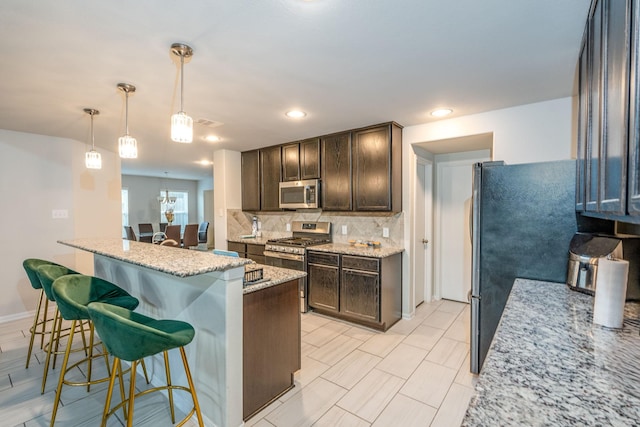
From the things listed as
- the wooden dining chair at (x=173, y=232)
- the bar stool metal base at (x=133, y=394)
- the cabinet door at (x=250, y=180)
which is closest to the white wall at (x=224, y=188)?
the cabinet door at (x=250, y=180)

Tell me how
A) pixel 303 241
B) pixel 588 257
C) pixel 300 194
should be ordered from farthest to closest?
pixel 303 241, pixel 300 194, pixel 588 257

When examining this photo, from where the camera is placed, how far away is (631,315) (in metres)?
1.30

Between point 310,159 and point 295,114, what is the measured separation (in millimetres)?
1046

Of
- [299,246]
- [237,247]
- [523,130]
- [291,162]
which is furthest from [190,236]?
[523,130]

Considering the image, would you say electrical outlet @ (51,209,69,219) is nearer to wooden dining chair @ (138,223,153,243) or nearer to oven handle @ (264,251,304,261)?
oven handle @ (264,251,304,261)

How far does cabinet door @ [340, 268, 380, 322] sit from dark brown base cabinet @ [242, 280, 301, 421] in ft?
3.75

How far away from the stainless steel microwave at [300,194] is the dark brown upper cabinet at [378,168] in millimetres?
548

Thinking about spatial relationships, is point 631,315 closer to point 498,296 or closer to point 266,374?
point 498,296

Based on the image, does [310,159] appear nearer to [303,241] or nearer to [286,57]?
[303,241]

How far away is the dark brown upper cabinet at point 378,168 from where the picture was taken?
3.27 meters

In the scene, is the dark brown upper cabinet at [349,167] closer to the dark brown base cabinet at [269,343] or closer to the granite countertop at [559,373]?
the dark brown base cabinet at [269,343]

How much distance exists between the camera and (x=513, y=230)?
2037mm

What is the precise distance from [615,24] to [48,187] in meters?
5.35

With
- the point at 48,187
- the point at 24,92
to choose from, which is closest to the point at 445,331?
the point at 24,92
